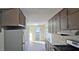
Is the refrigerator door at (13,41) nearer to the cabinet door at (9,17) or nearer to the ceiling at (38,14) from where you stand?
the cabinet door at (9,17)

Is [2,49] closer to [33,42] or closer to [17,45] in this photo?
[17,45]

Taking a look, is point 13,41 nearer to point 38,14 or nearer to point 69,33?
point 38,14

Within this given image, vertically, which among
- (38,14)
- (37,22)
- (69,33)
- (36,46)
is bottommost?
(36,46)

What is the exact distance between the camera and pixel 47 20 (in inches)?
62.7

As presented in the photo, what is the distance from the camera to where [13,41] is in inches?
60.4

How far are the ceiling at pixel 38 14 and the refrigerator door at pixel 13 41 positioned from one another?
245 millimetres

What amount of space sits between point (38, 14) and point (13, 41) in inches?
19.0

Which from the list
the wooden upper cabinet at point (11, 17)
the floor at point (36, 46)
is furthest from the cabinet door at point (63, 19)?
the wooden upper cabinet at point (11, 17)

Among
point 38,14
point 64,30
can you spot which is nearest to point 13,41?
point 38,14
